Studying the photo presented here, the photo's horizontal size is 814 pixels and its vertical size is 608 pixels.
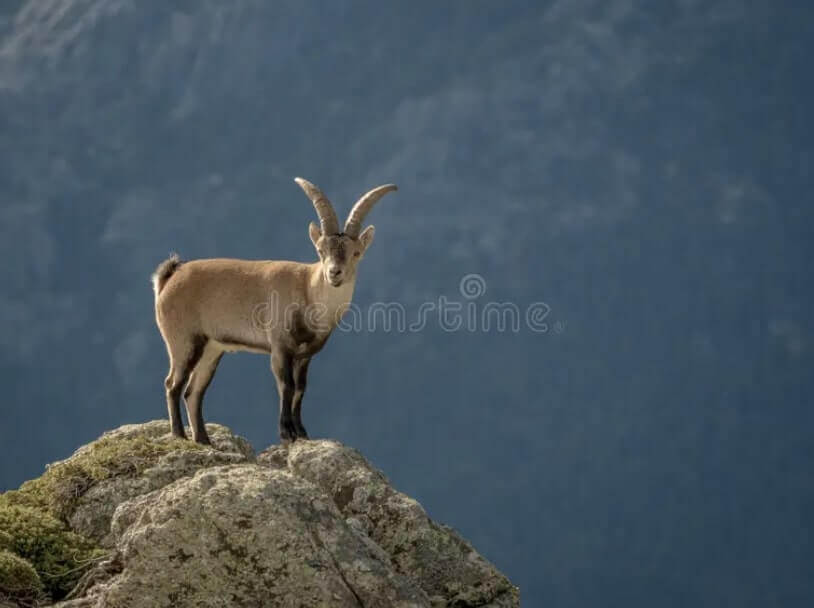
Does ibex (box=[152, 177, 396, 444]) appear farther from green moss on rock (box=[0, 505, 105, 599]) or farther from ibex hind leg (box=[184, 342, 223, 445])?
green moss on rock (box=[0, 505, 105, 599])

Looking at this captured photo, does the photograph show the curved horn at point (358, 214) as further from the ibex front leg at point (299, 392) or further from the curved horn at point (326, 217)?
the ibex front leg at point (299, 392)

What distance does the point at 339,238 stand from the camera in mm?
14742

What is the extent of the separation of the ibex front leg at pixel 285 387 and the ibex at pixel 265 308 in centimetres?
1

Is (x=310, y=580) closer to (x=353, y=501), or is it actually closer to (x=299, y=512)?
(x=299, y=512)

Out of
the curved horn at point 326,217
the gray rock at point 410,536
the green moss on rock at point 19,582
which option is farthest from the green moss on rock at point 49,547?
the curved horn at point 326,217

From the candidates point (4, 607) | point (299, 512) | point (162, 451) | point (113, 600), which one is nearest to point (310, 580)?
point (299, 512)

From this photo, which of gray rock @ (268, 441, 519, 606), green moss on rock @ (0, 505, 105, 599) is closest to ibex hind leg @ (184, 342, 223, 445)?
gray rock @ (268, 441, 519, 606)

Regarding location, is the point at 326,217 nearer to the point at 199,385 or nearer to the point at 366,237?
the point at 366,237

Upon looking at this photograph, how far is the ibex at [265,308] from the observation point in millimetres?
14844

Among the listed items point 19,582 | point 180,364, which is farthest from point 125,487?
point 180,364

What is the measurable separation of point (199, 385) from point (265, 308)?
1.80m

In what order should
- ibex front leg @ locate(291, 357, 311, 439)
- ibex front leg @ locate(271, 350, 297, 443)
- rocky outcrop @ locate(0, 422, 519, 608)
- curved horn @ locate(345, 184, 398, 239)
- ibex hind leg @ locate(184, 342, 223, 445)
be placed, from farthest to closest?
ibex hind leg @ locate(184, 342, 223, 445) → curved horn @ locate(345, 184, 398, 239) → ibex front leg @ locate(291, 357, 311, 439) → ibex front leg @ locate(271, 350, 297, 443) → rocky outcrop @ locate(0, 422, 519, 608)

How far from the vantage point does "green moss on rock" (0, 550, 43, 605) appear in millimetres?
9315

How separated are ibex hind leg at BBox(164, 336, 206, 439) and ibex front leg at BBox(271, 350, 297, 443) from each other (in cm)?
149
